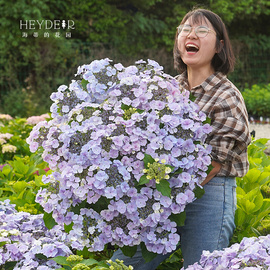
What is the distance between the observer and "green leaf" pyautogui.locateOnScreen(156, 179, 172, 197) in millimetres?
1826

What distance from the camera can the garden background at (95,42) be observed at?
10352 mm

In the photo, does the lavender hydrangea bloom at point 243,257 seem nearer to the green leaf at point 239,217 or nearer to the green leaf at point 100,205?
the green leaf at point 100,205

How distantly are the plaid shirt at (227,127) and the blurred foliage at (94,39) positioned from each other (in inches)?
318

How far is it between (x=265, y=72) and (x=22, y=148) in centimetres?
1142

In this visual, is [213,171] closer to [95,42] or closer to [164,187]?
[164,187]

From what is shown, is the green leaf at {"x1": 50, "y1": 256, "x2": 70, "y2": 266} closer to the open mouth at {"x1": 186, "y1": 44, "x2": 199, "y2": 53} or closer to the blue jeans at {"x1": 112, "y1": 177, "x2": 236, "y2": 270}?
the blue jeans at {"x1": 112, "y1": 177, "x2": 236, "y2": 270}

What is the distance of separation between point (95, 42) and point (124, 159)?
34.4 ft

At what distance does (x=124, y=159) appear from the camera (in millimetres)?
1851

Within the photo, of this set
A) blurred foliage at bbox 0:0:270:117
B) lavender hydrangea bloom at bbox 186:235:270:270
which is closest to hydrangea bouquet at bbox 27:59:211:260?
lavender hydrangea bloom at bbox 186:235:270:270

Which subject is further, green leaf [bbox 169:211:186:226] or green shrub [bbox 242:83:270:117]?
green shrub [bbox 242:83:270:117]

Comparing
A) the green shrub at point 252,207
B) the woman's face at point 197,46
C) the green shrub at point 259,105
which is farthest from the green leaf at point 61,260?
the green shrub at point 259,105

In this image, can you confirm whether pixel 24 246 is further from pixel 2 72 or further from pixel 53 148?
pixel 2 72

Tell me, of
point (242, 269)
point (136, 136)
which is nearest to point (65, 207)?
point (136, 136)

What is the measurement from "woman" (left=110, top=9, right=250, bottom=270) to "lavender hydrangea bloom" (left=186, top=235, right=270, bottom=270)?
323 millimetres
